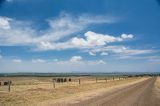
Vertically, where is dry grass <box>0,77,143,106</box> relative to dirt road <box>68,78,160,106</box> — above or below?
above

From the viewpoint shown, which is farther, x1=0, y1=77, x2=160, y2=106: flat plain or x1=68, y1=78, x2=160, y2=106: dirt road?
x1=0, y1=77, x2=160, y2=106: flat plain

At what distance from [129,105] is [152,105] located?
4.97 feet

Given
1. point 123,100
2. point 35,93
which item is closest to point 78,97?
point 123,100

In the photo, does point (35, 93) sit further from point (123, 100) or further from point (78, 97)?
point (123, 100)

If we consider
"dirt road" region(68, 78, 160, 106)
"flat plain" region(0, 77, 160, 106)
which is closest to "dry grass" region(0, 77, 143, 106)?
"flat plain" region(0, 77, 160, 106)

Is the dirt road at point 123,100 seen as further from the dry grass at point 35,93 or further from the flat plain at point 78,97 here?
the dry grass at point 35,93

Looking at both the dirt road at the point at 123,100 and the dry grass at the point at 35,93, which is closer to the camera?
the dirt road at the point at 123,100

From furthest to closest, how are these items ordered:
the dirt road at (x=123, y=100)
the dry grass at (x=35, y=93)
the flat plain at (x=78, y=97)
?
1. the dry grass at (x=35, y=93)
2. the flat plain at (x=78, y=97)
3. the dirt road at (x=123, y=100)

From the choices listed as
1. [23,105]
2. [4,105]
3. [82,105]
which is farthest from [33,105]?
[82,105]

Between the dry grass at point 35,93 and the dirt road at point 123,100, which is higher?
the dry grass at point 35,93

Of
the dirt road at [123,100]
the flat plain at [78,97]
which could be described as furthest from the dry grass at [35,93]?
the dirt road at [123,100]

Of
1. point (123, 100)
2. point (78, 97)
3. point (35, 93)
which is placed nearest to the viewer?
point (123, 100)

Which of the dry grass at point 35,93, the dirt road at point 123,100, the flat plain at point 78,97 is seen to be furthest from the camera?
the dry grass at point 35,93

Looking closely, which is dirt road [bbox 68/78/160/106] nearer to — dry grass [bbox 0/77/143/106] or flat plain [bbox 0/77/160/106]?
flat plain [bbox 0/77/160/106]
